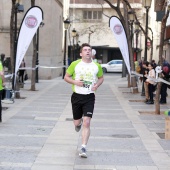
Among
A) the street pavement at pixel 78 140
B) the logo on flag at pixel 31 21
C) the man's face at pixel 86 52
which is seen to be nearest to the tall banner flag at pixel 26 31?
the logo on flag at pixel 31 21

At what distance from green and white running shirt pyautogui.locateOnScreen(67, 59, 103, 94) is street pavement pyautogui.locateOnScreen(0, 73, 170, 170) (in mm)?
1124

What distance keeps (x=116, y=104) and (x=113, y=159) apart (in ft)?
31.5

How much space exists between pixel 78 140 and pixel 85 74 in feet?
6.73

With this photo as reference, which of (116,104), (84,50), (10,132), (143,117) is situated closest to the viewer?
(84,50)

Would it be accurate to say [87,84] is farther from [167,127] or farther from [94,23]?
[94,23]

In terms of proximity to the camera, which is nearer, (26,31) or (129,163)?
(129,163)

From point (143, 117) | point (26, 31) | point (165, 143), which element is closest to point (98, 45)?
point (26, 31)

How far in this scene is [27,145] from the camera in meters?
9.32

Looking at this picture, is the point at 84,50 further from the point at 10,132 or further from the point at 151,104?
the point at 151,104

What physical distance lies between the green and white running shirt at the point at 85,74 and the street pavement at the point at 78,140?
3.69ft

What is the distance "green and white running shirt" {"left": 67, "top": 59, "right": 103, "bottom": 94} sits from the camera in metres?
8.37

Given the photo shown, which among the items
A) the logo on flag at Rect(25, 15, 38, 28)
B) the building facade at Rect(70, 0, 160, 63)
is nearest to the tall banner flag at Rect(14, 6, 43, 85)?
the logo on flag at Rect(25, 15, 38, 28)

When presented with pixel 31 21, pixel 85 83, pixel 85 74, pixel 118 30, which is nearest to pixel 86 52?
pixel 85 74

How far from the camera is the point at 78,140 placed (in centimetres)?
997
